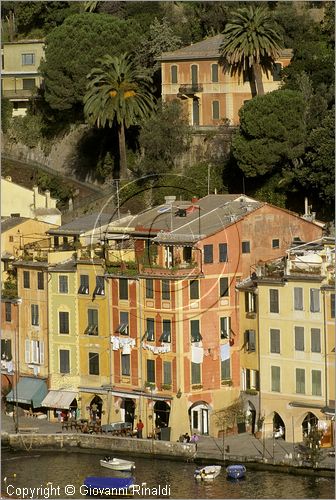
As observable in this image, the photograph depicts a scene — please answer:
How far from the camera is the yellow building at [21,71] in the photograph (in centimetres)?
14300

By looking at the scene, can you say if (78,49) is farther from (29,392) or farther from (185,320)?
(185,320)

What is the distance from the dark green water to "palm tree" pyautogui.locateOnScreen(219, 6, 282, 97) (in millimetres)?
29903

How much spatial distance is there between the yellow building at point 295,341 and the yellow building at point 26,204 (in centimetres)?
2117

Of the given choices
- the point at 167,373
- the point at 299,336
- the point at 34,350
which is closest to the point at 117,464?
the point at 167,373

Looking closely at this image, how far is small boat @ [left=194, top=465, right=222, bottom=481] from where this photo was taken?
308ft

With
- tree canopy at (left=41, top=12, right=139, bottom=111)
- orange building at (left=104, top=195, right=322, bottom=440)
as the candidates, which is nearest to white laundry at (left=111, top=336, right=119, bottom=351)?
orange building at (left=104, top=195, right=322, bottom=440)

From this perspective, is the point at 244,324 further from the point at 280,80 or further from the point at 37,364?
the point at 280,80

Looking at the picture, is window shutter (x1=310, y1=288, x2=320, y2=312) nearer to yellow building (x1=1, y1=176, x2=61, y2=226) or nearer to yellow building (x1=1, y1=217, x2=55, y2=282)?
yellow building (x1=1, y1=217, x2=55, y2=282)

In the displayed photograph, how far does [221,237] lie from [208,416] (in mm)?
7653

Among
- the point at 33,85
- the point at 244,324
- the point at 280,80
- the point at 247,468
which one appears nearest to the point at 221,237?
the point at 244,324

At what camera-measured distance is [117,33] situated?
437ft

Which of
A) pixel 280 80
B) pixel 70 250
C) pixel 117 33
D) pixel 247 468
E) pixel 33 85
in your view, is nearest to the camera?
pixel 247 468

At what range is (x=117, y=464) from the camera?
315 ft

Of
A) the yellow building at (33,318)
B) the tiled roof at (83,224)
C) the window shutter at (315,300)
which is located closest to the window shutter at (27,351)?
the yellow building at (33,318)
